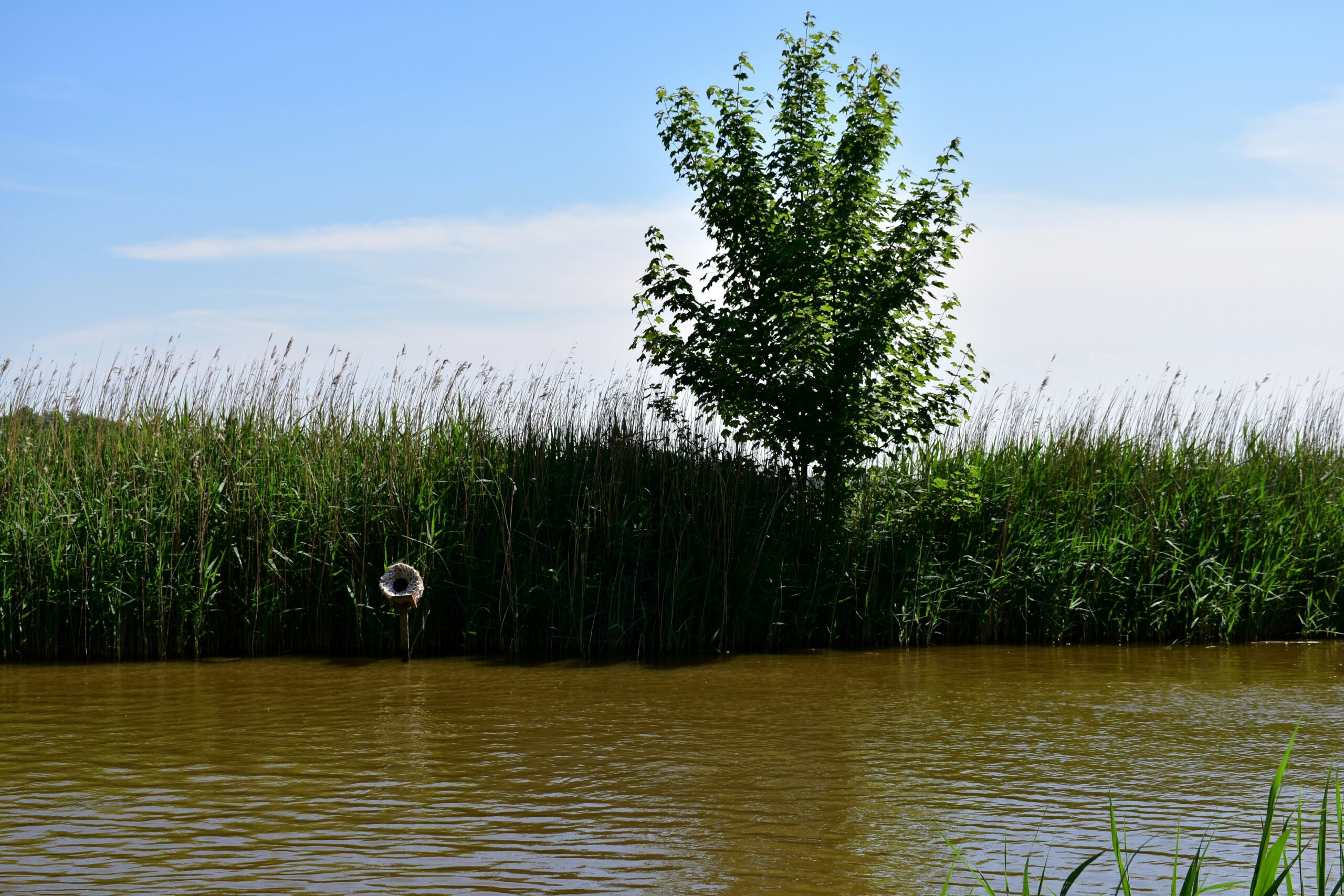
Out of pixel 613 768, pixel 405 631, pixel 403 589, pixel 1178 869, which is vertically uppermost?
pixel 403 589

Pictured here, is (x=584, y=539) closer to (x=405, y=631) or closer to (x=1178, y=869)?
(x=405, y=631)

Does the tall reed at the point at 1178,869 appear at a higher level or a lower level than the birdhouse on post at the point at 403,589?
lower

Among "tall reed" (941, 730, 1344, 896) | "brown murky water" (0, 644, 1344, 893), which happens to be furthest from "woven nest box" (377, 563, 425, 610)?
"tall reed" (941, 730, 1344, 896)

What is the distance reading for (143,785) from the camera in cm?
624

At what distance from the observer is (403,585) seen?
34.0 ft

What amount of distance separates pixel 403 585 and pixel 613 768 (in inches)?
170

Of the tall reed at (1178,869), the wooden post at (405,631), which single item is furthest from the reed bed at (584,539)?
the tall reed at (1178,869)

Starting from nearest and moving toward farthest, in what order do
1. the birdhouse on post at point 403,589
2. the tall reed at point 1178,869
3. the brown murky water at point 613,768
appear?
the tall reed at point 1178,869 < the brown murky water at point 613,768 < the birdhouse on post at point 403,589

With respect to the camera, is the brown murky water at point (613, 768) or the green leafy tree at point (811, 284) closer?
the brown murky water at point (613, 768)

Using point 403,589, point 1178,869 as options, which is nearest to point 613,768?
point 1178,869

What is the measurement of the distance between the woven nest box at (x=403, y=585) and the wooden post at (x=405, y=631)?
0.19ft

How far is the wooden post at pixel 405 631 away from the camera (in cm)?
1035

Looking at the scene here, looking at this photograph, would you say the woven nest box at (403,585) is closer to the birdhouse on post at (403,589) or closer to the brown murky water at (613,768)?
the birdhouse on post at (403,589)

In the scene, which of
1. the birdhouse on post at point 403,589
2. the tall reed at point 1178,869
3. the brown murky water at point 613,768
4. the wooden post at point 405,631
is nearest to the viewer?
the tall reed at point 1178,869
